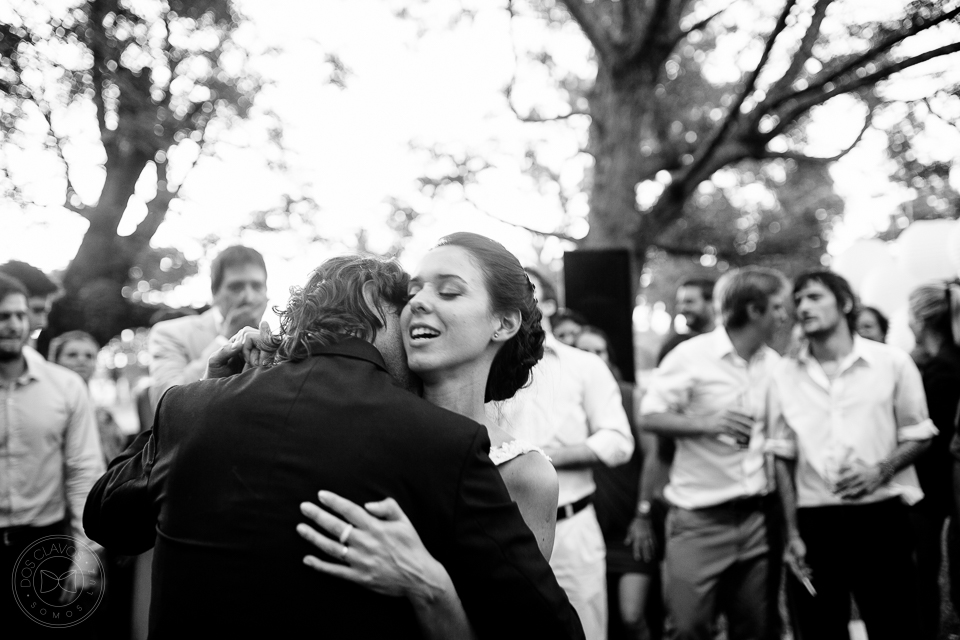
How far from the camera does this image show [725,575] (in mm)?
4105

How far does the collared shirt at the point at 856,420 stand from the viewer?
12.5ft

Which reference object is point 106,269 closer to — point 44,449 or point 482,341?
point 44,449

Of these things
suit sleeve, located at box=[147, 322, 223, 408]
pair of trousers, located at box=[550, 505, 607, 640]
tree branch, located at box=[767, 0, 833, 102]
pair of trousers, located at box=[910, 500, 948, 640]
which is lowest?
pair of trousers, located at box=[910, 500, 948, 640]

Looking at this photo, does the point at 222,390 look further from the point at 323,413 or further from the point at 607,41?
the point at 607,41

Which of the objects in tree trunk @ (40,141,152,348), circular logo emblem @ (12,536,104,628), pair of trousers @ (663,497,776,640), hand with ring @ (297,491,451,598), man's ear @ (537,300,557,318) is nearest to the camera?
hand with ring @ (297,491,451,598)

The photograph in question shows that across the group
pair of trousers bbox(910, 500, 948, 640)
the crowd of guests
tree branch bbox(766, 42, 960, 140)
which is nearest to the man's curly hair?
the crowd of guests

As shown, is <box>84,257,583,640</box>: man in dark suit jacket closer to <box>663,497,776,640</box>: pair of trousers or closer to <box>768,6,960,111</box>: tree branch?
<box>663,497,776,640</box>: pair of trousers

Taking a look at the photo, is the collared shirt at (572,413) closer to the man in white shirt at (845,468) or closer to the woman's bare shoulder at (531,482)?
the man in white shirt at (845,468)

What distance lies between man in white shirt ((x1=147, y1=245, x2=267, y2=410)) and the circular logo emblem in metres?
0.80

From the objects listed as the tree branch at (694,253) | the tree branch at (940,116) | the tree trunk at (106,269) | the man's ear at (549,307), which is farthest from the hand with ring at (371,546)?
the tree branch at (694,253)

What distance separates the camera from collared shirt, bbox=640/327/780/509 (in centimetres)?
413

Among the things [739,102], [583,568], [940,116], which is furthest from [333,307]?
[739,102]

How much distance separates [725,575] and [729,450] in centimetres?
68

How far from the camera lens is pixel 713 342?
437cm
